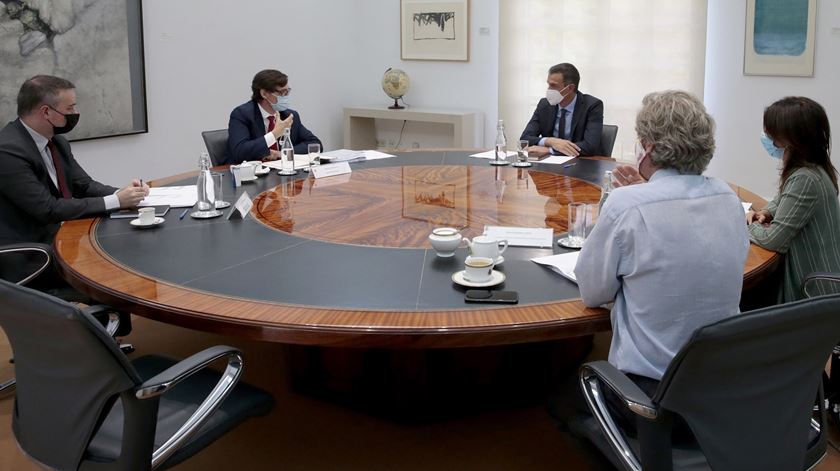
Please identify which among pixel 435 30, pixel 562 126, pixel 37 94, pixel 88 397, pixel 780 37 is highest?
pixel 435 30

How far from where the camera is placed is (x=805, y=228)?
103 inches

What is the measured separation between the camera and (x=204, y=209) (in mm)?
→ 3051

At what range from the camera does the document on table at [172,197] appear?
10.6 feet

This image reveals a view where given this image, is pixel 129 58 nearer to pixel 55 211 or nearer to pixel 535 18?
pixel 55 211

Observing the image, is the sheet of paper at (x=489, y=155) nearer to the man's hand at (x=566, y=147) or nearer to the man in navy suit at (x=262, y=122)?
the man's hand at (x=566, y=147)

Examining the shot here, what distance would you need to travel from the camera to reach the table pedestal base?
2713 mm

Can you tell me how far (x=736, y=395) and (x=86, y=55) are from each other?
15.9ft

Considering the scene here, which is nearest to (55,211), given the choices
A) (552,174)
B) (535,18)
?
(552,174)

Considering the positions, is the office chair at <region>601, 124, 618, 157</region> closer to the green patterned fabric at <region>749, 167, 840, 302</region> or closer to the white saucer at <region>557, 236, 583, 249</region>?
the green patterned fabric at <region>749, 167, 840, 302</region>

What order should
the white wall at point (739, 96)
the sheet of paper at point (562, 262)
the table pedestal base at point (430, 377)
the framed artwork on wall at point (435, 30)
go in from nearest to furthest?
the sheet of paper at point (562, 262) < the table pedestal base at point (430, 377) < the white wall at point (739, 96) < the framed artwork on wall at point (435, 30)

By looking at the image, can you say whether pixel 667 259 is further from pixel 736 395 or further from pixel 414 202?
pixel 414 202

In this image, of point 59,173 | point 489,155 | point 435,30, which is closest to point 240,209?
point 59,173

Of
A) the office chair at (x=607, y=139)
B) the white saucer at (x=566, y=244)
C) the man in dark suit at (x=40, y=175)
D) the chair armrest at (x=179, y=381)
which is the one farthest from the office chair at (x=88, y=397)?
the office chair at (x=607, y=139)

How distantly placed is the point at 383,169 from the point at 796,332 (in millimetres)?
2844
